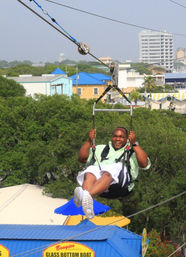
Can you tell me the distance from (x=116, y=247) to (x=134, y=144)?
218 inches

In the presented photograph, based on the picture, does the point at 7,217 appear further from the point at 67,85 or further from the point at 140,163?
the point at 67,85

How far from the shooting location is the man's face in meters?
8.00

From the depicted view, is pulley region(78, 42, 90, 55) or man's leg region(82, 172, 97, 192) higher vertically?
pulley region(78, 42, 90, 55)

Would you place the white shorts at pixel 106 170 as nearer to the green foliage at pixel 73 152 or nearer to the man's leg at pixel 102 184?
the man's leg at pixel 102 184

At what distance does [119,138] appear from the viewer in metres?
8.05

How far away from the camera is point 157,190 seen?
20.1 meters

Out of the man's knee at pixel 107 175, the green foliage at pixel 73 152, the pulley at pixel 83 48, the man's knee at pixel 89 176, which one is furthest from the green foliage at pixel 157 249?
the pulley at pixel 83 48

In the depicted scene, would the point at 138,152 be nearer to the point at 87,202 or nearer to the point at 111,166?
the point at 111,166

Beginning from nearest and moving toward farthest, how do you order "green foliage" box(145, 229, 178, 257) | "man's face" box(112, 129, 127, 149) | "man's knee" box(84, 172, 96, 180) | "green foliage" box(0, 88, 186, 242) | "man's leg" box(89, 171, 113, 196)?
"man's leg" box(89, 171, 113, 196) → "man's knee" box(84, 172, 96, 180) → "man's face" box(112, 129, 127, 149) → "green foliage" box(145, 229, 178, 257) → "green foliage" box(0, 88, 186, 242)

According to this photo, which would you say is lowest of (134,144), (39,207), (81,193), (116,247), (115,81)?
(39,207)

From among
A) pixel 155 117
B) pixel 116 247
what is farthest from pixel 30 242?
pixel 155 117

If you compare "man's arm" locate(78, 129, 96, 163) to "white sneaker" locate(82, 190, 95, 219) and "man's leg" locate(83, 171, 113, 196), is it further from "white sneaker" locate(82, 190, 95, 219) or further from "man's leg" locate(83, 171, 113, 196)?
"white sneaker" locate(82, 190, 95, 219)

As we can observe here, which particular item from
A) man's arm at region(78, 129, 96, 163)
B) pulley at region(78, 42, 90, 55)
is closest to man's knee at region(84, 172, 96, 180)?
man's arm at region(78, 129, 96, 163)

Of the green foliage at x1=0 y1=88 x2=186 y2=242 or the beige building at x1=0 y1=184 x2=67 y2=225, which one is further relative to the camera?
the green foliage at x1=0 y1=88 x2=186 y2=242
